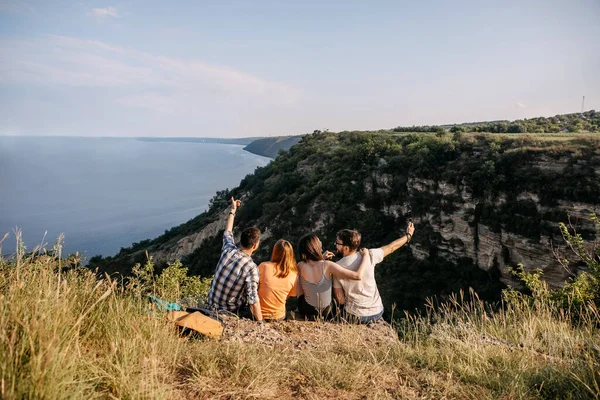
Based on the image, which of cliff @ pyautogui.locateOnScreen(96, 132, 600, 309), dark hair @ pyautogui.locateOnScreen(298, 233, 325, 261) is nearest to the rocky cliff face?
cliff @ pyautogui.locateOnScreen(96, 132, 600, 309)

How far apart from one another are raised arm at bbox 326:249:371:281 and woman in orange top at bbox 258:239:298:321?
20.7 inches

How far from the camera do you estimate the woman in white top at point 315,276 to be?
4605mm

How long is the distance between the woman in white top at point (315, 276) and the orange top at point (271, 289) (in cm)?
22

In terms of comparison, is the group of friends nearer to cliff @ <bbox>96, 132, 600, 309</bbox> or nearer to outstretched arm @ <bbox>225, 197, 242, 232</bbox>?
outstretched arm @ <bbox>225, 197, 242, 232</bbox>

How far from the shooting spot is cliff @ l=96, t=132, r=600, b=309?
1841 cm

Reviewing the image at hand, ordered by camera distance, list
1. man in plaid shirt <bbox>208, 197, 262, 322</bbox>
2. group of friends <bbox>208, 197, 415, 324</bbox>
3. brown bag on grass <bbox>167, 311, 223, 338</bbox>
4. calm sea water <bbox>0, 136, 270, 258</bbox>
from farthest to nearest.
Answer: calm sea water <bbox>0, 136, 270, 258</bbox>, group of friends <bbox>208, 197, 415, 324</bbox>, man in plaid shirt <bbox>208, 197, 262, 322</bbox>, brown bag on grass <bbox>167, 311, 223, 338</bbox>

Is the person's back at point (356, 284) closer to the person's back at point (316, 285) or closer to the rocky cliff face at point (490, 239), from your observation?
the person's back at point (316, 285)

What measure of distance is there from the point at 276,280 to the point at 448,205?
20608 mm

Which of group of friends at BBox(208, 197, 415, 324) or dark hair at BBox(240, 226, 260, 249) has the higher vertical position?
dark hair at BBox(240, 226, 260, 249)

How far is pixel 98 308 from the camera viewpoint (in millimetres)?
2812

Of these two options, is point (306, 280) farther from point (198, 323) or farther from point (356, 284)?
point (198, 323)

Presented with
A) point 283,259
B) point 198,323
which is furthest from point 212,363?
point 283,259

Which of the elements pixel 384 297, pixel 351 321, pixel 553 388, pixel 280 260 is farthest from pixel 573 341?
pixel 384 297

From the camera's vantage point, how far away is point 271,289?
461 cm
